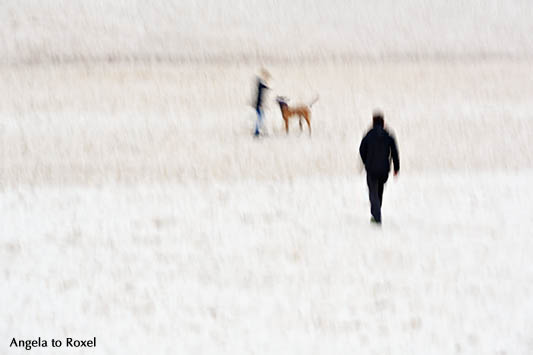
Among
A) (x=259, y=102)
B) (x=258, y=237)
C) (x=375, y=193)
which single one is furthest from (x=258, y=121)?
(x=258, y=237)

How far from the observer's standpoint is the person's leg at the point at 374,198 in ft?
38.7

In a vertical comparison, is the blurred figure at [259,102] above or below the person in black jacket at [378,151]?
Result: above

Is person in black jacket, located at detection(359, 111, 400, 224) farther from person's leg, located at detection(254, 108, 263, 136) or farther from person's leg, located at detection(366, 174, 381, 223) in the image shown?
person's leg, located at detection(254, 108, 263, 136)

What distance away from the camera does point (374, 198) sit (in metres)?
11.8

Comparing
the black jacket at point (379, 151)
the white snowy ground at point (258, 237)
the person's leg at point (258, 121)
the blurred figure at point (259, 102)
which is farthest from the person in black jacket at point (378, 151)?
the person's leg at point (258, 121)

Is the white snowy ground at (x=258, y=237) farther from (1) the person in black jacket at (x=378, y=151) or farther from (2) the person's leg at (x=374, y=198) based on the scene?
(1) the person in black jacket at (x=378, y=151)

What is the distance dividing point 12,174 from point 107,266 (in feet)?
21.7

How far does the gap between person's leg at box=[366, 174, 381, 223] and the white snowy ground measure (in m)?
0.26

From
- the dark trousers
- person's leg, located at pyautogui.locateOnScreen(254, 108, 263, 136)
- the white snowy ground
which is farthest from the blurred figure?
the dark trousers

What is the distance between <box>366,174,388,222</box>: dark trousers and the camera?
1178cm

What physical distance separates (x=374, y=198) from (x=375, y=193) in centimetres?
8

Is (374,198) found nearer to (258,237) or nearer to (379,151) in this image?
(379,151)

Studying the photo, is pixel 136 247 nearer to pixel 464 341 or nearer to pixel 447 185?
pixel 464 341

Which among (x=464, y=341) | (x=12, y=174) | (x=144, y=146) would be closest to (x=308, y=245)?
(x=464, y=341)
